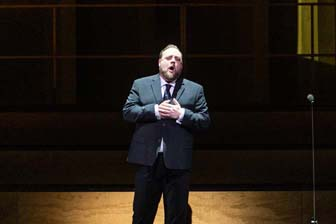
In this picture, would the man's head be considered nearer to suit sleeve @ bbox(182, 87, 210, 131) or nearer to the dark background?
suit sleeve @ bbox(182, 87, 210, 131)

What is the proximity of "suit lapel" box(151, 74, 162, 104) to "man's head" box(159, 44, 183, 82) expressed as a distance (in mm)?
120

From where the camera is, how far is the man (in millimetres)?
5762

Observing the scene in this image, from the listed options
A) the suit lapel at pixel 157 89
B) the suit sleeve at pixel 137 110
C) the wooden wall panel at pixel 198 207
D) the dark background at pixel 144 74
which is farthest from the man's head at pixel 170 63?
the dark background at pixel 144 74

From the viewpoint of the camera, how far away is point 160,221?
6.85 metres

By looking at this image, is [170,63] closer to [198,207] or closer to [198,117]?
[198,117]

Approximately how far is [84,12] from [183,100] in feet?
24.4

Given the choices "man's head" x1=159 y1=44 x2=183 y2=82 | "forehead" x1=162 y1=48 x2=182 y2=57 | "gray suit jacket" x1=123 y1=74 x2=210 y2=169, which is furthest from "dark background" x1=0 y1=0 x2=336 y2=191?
"forehead" x1=162 y1=48 x2=182 y2=57

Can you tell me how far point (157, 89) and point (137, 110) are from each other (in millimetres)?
232

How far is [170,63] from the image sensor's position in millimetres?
5754

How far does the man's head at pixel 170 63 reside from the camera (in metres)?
5.74

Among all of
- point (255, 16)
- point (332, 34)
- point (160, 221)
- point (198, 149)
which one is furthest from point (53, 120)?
point (332, 34)

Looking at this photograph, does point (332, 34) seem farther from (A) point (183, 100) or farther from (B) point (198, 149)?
(A) point (183, 100)

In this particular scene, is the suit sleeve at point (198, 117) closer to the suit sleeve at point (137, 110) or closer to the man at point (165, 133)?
the man at point (165, 133)

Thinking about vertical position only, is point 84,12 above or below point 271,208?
above
